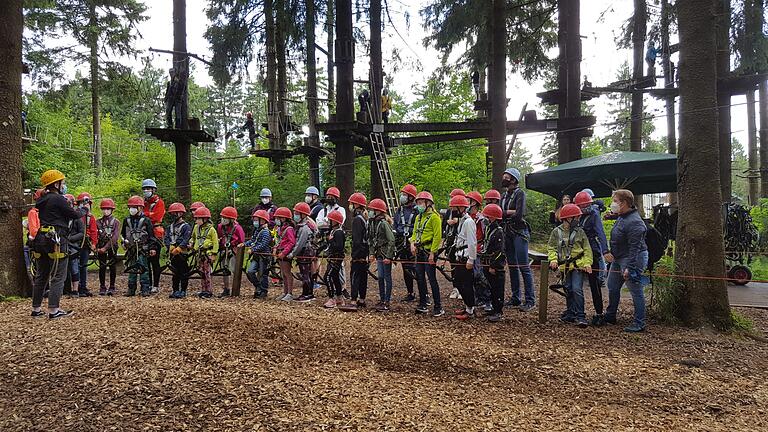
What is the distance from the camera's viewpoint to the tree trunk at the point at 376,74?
49.4 feet

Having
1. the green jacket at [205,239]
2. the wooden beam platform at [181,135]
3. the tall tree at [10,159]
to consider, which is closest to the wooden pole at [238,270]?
the green jacket at [205,239]

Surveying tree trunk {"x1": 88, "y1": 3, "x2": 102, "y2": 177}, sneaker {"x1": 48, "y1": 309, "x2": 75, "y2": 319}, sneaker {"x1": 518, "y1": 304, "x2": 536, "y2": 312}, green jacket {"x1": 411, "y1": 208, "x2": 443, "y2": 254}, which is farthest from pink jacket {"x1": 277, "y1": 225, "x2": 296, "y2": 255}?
tree trunk {"x1": 88, "y1": 3, "x2": 102, "y2": 177}

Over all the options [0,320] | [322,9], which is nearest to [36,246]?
[0,320]

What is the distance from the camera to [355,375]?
466cm

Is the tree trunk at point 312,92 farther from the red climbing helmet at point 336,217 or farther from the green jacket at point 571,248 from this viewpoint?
the green jacket at point 571,248

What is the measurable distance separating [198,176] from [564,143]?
1538cm

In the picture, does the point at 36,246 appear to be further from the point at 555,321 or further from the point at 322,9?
the point at 322,9

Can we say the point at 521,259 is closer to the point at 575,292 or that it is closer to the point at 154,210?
the point at 575,292

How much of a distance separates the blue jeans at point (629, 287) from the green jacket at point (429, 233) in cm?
258

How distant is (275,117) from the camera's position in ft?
55.9

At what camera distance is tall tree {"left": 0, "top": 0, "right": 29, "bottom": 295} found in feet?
24.1

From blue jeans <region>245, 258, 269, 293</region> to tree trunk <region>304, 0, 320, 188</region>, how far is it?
22.9ft

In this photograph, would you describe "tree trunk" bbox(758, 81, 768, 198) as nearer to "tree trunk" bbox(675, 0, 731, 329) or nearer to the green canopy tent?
the green canopy tent

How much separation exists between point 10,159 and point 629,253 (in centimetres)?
948
